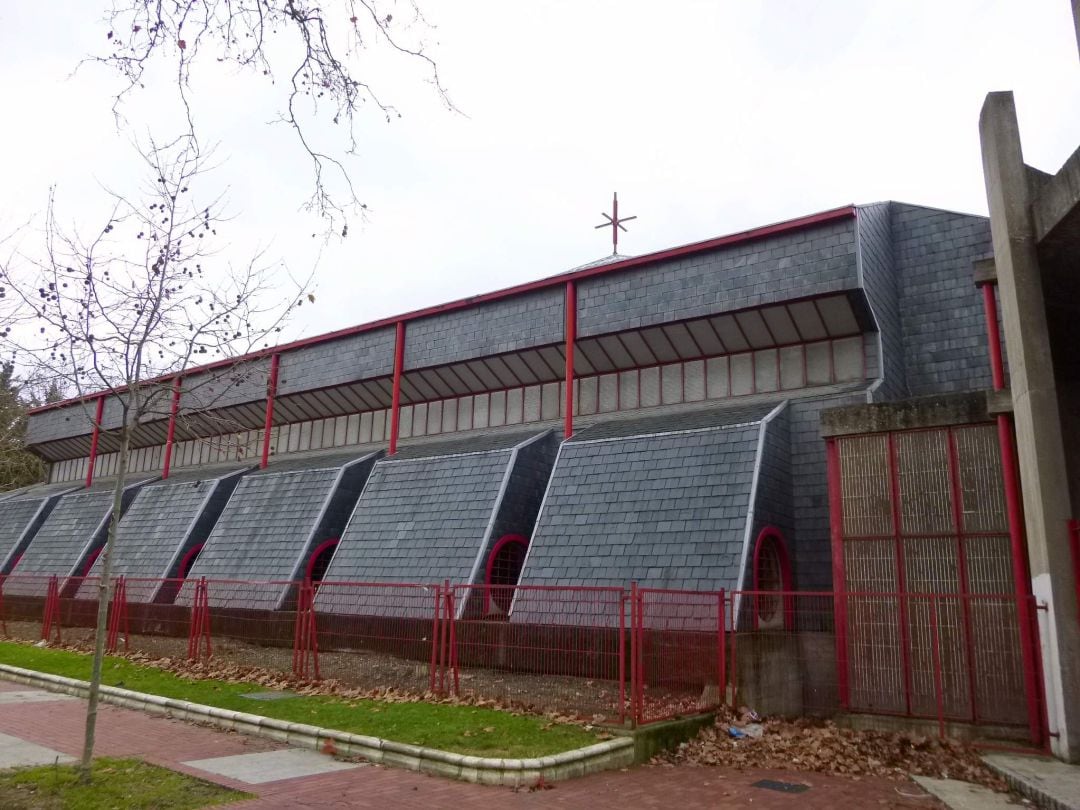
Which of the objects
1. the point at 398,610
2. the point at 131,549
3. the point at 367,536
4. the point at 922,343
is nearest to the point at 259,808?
the point at 398,610

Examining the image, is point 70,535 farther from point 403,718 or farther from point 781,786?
point 781,786

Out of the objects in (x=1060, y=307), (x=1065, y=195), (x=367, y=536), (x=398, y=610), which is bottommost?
(x=398, y=610)

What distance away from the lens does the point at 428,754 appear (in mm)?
7863

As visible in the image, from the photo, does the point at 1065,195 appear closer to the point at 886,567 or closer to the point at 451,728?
the point at 886,567

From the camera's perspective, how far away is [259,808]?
6312 millimetres

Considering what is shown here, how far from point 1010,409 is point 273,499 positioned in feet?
61.0

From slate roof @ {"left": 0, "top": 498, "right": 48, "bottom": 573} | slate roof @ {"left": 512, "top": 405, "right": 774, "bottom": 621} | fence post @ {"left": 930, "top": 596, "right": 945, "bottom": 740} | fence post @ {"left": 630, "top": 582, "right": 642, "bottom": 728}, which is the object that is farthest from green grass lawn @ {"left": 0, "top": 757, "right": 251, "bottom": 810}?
slate roof @ {"left": 0, "top": 498, "right": 48, "bottom": 573}

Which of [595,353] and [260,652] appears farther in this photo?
[595,353]

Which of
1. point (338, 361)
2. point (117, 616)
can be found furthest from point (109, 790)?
point (338, 361)

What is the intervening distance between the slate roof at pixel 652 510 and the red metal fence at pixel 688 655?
2.54 ft

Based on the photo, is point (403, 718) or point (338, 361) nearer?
point (403, 718)

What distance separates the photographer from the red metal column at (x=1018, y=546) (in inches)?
365

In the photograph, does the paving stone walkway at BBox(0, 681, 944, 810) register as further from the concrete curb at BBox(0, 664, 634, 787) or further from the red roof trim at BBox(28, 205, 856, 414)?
the red roof trim at BBox(28, 205, 856, 414)

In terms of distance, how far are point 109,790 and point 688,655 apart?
7.13 meters
